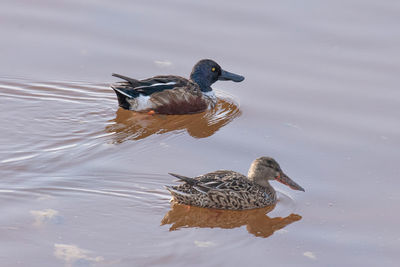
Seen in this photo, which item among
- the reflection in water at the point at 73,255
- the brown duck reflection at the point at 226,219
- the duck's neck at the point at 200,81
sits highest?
the duck's neck at the point at 200,81

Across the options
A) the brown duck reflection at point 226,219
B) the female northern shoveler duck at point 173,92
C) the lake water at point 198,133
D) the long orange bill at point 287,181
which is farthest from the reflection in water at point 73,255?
the female northern shoveler duck at point 173,92

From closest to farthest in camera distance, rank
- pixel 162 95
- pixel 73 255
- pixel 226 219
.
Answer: pixel 73 255 < pixel 226 219 < pixel 162 95

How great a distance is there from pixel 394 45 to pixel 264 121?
320 centimetres

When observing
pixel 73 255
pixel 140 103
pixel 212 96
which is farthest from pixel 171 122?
pixel 73 255

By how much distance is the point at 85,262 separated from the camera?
712 centimetres

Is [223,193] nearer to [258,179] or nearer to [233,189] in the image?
[233,189]

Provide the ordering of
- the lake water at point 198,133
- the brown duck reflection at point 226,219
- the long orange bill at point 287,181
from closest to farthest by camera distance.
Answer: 1. the lake water at point 198,133
2. the brown duck reflection at point 226,219
3. the long orange bill at point 287,181

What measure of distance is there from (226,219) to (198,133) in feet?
7.89

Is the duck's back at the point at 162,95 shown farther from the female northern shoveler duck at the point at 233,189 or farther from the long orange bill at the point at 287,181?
the long orange bill at the point at 287,181

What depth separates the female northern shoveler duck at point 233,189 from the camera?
852cm

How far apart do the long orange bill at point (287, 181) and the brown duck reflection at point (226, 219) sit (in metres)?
0.33

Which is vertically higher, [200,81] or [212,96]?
[200,81]

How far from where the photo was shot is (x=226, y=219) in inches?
333

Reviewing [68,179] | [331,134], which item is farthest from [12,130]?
[331,134]
